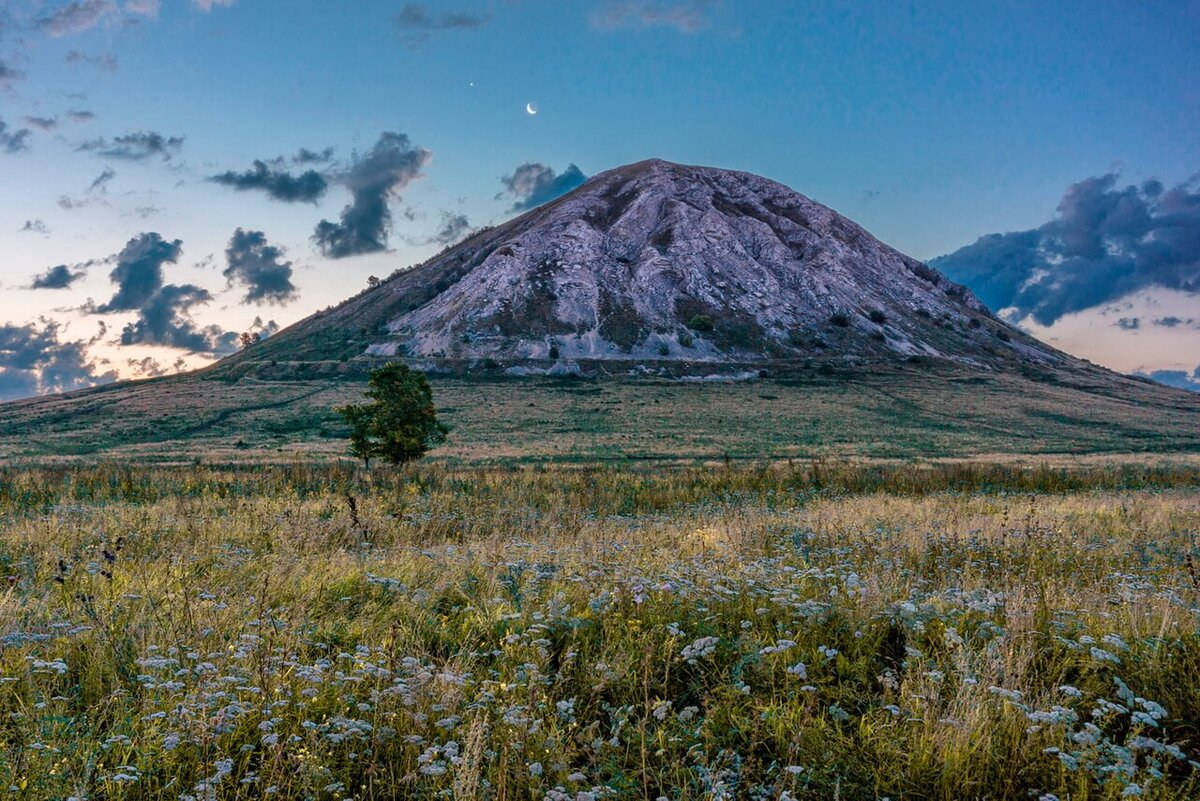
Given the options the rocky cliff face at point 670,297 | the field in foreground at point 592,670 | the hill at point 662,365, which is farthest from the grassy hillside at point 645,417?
the field in foreground at point 592,670

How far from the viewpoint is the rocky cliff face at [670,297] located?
133625 mm

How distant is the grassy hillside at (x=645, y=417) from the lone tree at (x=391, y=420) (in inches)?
300

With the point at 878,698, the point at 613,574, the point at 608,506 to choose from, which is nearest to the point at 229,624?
the point at 613,574

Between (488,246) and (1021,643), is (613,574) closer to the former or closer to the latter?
(1021,643)

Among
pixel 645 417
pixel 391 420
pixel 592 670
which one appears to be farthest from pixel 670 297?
pixel 592 670

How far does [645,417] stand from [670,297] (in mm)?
77543

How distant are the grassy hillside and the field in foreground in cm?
3483

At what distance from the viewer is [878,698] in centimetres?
492

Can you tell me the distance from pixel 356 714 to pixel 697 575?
13.1 ft

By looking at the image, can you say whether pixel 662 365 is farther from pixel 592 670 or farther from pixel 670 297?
pixel 592 670

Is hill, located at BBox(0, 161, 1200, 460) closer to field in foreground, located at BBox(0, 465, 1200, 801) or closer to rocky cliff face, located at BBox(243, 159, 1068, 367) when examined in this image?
rocky cliff face, located at BBox(243, 159, 1068, 367)

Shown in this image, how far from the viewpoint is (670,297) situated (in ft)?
488

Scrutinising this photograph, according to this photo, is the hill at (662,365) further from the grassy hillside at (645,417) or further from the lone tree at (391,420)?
the lone tree at (391,420)

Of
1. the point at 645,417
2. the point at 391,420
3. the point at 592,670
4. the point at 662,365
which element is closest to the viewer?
the point at 592,670
